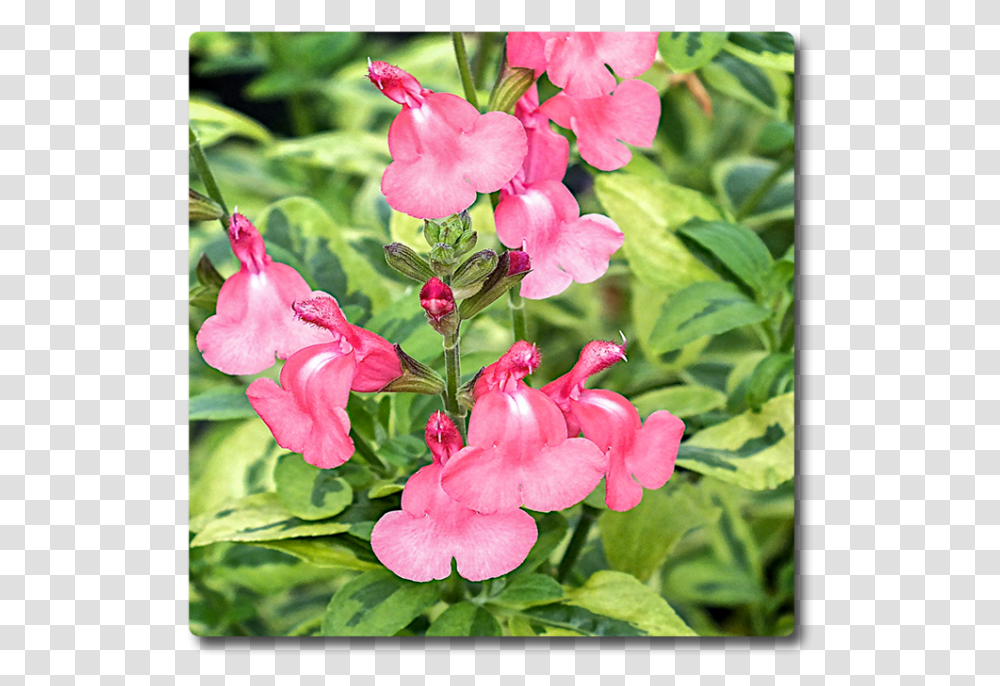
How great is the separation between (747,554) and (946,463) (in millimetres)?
384

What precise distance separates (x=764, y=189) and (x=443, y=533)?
0.76m

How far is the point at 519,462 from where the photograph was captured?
3.13 feet

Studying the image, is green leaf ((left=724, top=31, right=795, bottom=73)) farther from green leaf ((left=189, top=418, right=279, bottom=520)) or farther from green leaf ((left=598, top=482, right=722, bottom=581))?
green leaf ((left=189, top=418, right=279, bottom=520))

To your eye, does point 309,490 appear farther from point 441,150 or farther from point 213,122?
point 213,122

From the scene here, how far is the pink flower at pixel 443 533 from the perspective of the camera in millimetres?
998

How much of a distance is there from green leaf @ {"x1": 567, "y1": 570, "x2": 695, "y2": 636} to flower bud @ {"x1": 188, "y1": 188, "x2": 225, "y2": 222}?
649 millimetres

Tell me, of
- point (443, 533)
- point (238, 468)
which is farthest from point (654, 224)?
Result: point (238, 468)

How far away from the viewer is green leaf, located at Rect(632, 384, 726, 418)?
4.28 feet

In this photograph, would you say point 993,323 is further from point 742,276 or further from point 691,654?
point 691,654

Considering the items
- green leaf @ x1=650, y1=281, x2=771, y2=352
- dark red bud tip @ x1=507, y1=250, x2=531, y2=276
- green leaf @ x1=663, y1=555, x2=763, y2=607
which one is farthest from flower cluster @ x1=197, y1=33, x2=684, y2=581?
green leaf @ x1=663, y1=555, x2=763, y2=607

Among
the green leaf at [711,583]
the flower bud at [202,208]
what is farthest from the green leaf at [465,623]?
the flower bud at [202,208]

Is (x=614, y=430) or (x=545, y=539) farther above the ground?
(x=614, y=430)

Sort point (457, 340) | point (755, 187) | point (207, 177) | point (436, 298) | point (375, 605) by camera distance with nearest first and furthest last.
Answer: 1. point (436, 298)
2. point (457, 340)
3. point (375, 605)
4. point (207, 177)
5. point (755, 187)

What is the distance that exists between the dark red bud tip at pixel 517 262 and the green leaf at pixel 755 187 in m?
0.57
